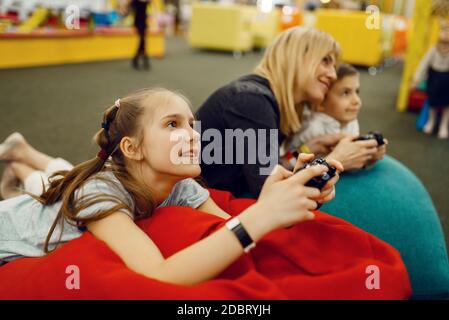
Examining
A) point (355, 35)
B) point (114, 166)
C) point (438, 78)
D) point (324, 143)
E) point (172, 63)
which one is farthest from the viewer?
point (355, 35)

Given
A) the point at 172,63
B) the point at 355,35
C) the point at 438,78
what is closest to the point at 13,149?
the point at 438,78

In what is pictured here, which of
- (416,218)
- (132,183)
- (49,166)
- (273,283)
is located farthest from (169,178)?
(49,166)

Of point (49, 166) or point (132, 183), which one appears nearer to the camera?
point (132, 183)

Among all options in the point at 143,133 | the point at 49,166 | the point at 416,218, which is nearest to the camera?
Result: the point at 143,133

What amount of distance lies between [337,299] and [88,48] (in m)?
6.21

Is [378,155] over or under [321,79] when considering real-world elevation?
under

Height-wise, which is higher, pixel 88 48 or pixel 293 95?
pixel 293 95

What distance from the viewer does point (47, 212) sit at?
1.11 metres

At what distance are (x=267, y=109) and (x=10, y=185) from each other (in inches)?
47.9

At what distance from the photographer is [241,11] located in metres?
8.17

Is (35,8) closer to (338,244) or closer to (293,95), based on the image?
(293,95)

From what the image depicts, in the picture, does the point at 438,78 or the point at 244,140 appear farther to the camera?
the point at 438,78

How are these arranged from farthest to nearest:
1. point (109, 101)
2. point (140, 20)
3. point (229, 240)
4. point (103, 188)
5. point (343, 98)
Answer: point (140, 20) < point (343, 98) < point (109, 101) < point (103, 188) < point (229, 240)

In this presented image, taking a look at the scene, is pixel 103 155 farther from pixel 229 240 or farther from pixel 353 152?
pixel 353 152
